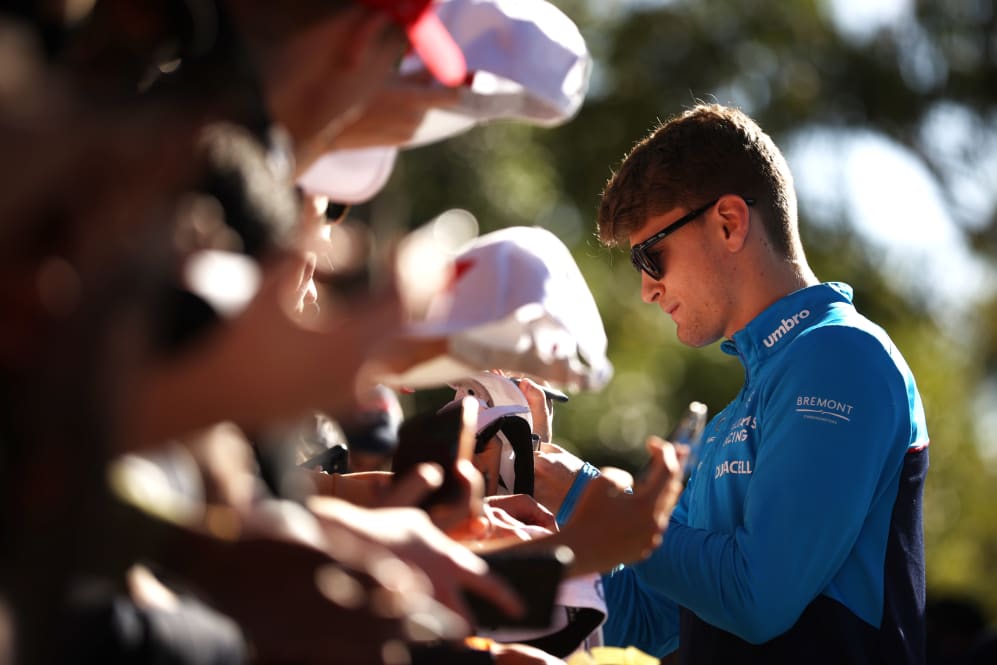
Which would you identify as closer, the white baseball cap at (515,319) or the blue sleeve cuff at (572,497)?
the white baseball cap at (515,319)

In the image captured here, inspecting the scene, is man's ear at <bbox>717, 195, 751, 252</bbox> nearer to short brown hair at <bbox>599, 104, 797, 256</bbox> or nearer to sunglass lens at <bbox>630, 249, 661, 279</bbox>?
short brown hair at <bbox>599, 104, 797, 256</bbox>

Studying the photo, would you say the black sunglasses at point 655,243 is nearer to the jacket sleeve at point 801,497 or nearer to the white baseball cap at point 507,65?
the jacket sleeve at point 801,497

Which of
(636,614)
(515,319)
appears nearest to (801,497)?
(636,614)

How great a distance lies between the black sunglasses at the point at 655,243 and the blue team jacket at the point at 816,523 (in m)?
0.41

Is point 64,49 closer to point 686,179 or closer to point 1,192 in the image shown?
point 1,192

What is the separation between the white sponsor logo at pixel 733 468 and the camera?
107 inches

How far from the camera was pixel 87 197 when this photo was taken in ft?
3.38

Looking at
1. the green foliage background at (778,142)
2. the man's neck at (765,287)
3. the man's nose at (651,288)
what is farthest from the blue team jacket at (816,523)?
the green foliage background at (778,142)

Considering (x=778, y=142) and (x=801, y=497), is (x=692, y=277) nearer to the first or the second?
(x=801, y=497)

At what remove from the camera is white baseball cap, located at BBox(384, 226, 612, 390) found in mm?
1580

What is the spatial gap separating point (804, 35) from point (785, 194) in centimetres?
1771

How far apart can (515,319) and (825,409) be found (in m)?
1.12

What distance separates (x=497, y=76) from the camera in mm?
1817

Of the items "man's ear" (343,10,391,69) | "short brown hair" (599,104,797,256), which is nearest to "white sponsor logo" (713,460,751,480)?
"short brown hair" (599,104,797,256)
